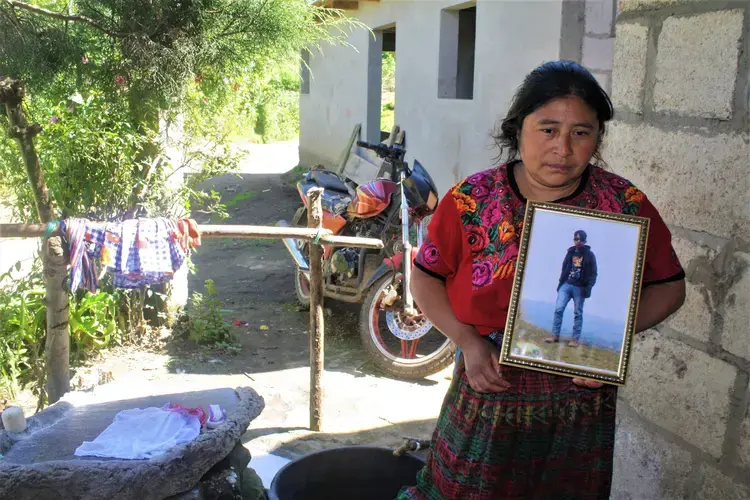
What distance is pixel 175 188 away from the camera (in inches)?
196

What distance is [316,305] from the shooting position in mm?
3680

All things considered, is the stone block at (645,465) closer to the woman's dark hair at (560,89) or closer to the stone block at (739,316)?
the stone block at (739,316)

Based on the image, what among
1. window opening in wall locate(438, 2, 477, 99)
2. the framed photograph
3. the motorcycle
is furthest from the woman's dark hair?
window opening in wall locate(438, 2, 477, 99)

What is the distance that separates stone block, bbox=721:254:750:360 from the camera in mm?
1966

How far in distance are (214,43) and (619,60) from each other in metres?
2.16

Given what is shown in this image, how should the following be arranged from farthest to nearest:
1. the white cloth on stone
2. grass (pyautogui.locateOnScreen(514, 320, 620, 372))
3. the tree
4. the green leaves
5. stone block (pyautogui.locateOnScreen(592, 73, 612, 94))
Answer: the green leaves < stone block (pyautogui.locateOnScreen(592, 73, 612, 94)) < the tree < the white cloth on stone < grass (pyautogui.locateOnScreen(514, 320, 620, 372))

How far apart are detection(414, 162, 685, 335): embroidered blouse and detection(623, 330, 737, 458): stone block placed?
0.53 m

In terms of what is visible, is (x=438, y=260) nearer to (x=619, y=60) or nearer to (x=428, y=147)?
(x=619, y=60)

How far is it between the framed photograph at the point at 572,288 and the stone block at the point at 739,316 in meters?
0.56

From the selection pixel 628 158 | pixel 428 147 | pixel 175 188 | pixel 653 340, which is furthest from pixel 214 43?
pixel 428 147

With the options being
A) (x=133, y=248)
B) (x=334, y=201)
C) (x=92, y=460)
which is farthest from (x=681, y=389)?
(x=334, y=201)

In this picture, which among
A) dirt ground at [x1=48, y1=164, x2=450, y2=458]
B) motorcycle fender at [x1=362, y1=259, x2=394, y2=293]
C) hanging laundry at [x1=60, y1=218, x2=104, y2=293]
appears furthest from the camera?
motorcycle fender at [x1=362, y1=259, x2=394, y2=293]

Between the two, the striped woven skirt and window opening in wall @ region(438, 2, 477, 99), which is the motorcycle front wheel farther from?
window opening in wall @ region(438, 2, 477, 99)

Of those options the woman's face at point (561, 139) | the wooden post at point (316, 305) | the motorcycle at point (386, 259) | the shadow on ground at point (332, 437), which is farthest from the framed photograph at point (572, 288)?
the motorcycle at point (386, 259)
